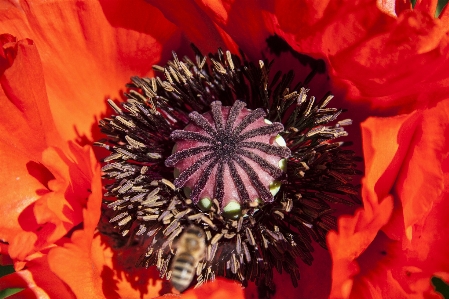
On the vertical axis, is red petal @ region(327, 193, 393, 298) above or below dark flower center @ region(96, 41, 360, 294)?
below

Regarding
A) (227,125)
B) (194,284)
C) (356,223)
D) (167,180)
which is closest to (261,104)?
(227,125)

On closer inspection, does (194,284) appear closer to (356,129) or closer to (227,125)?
(227,125)

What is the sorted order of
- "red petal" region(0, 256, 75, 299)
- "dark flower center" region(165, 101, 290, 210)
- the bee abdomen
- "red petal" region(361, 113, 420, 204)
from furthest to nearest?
1. "dark flower center" region(165, 101, 290, 210)
2. "red petal" region(0, 256, 75, 299)
3. the bee abdomen
4. "red petal" region(361, 113, 420, 204)

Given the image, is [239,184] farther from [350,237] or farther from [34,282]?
[34,282]

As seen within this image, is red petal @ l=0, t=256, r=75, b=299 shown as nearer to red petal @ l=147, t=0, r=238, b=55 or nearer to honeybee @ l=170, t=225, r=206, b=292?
honeybee @ l=170, t=225, r=206, b=292

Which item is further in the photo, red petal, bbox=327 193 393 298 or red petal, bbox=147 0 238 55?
red petal, bbox=147 0 238 55

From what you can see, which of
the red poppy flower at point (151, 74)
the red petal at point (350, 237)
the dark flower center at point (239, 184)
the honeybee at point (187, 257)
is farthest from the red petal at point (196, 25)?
the red petal at point (350, 237)

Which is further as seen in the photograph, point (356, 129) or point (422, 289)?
point (356, 129)

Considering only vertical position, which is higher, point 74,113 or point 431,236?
point 74,113

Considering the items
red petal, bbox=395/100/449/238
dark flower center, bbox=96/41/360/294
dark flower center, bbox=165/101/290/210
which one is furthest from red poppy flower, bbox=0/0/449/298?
dark flower center, bbox=165/101/290/210
